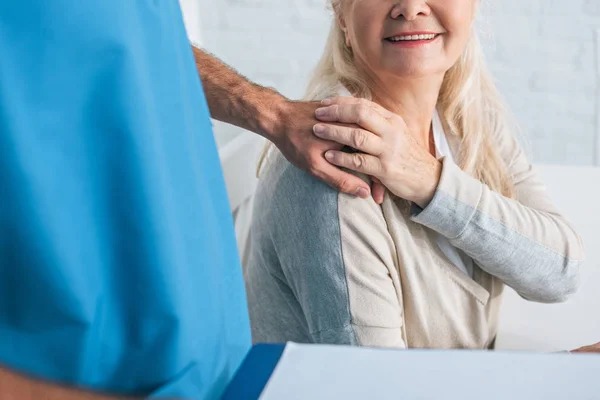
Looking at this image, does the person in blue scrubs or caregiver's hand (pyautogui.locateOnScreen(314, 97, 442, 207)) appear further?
caregiver's hand (pyautogui.locateOnScreen(314, 97, 442, 207))

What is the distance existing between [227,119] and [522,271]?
480 millimetres

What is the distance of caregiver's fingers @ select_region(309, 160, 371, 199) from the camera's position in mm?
904

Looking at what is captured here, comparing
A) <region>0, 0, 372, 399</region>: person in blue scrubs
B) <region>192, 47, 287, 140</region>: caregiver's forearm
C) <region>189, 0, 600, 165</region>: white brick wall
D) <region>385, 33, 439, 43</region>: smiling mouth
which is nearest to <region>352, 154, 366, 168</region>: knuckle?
<region>192, 47, 287, 140</region>: caregiver's forearm

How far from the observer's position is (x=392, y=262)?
0.98 m

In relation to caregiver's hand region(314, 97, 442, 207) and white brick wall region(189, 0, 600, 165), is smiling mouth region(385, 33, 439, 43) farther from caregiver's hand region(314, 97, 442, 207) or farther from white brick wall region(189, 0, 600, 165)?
white brick wall region(189, 0, 600, 165)

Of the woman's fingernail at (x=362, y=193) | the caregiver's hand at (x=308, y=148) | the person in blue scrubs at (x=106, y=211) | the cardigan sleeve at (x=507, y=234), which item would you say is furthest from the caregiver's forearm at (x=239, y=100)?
the person in blue scrubs at (x=106, y=211)

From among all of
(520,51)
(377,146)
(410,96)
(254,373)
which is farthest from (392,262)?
(520,51)

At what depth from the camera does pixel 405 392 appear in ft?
1.18

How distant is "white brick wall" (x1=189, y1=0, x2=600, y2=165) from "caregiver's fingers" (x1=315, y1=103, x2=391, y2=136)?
1607mm

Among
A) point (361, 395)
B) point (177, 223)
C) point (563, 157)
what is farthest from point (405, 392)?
point (563, 157)

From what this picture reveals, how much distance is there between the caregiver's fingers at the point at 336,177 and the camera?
2.97ft

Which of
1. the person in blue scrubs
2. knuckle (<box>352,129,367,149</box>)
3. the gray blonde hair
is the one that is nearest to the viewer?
the person in blue scrubs

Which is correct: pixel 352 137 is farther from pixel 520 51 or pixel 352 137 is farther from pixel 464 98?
pixel 520 51

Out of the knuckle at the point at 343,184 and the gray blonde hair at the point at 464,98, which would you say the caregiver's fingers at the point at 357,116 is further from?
the gray blonde hair at the point at 464,98
